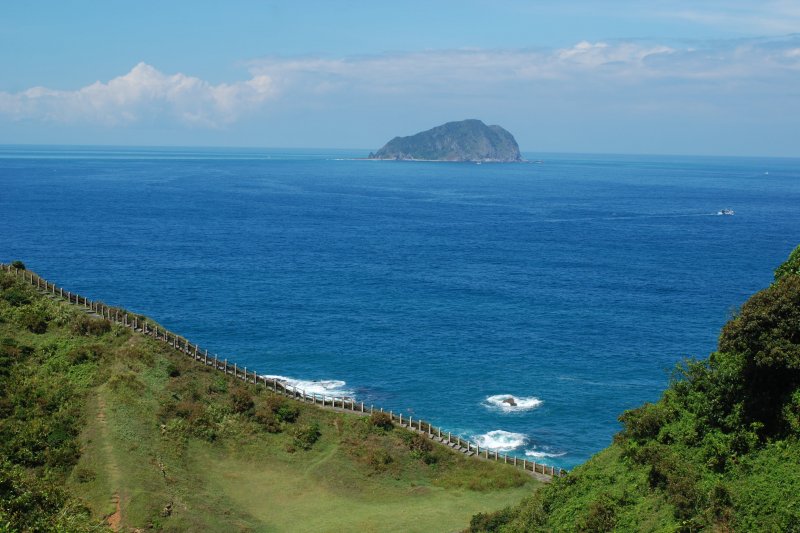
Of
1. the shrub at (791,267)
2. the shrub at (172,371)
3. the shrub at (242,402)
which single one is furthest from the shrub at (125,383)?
the shrub at (791,267)

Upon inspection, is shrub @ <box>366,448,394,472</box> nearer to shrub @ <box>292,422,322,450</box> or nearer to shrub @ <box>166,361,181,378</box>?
shrub @ <box>292,422,322,450</box>

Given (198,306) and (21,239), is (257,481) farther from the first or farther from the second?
(21,239)

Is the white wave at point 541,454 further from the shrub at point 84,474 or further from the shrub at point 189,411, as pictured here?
the shrub at point 84,474

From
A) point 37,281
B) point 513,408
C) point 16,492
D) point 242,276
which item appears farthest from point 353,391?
point 242,276

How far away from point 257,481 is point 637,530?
28.3 metres

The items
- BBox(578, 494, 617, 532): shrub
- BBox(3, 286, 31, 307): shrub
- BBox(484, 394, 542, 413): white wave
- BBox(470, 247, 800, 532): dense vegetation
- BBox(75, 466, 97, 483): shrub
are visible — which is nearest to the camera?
BBox(470, 247, 800, 532): dense vegetation

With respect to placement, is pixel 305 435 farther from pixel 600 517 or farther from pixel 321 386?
pixel 600 517

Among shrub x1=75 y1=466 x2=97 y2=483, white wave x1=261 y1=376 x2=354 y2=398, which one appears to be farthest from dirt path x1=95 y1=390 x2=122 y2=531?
white wave x1=261 y1=376 x2=354 y2=398

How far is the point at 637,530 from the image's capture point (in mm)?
35719

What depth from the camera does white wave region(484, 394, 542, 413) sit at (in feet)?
255

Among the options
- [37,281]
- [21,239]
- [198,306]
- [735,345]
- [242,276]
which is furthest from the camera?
[21,239]

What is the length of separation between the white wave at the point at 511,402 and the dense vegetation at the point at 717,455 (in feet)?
109

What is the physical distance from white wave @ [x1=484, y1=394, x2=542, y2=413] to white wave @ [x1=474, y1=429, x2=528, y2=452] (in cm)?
542

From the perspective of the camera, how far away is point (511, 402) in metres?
78.6
